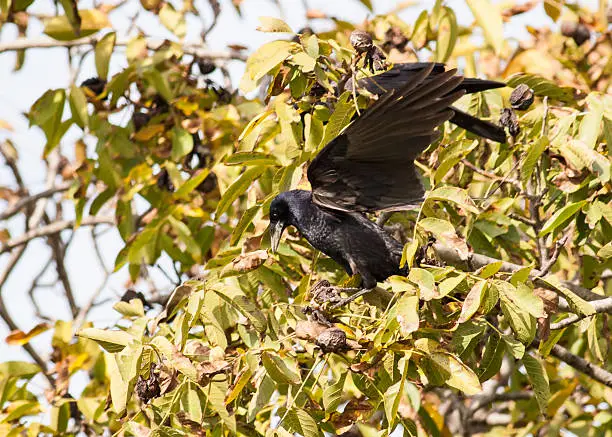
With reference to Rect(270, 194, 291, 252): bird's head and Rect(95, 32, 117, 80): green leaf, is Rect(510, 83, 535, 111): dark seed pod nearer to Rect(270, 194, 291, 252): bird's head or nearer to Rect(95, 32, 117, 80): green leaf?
Rect(270, 194, 291, 252): bird's head

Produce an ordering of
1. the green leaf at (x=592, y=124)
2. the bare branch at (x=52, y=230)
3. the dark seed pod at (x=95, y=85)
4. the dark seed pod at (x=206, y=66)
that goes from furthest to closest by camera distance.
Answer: the bare branch at (x=52, y=230), the dark seed pod at (x=206, y=66), the dark seed pod at (x=95, y=85), the green leaf at (x=592, y=124)

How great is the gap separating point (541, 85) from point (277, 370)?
65.0 inches

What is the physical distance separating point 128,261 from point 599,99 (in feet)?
6.56

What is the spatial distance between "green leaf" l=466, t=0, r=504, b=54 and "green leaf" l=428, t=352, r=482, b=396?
88 centimetres

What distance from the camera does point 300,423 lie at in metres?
2.57

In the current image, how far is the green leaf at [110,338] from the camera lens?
2727 millimetres

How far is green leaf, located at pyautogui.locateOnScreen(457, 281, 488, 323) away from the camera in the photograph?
7.95 ft

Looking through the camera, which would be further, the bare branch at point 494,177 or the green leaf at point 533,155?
the bare branch at point 494,177

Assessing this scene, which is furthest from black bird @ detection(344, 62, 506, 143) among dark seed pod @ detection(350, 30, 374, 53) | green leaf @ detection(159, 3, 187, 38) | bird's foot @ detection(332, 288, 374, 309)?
green leaf @ detection(159, 3, 187, 38)

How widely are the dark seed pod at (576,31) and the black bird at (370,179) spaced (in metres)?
1.34

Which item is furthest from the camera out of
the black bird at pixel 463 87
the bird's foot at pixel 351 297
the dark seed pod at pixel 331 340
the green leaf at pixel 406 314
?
the black bird at pixel 463 87

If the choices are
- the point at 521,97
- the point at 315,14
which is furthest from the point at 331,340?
the point at 315,14

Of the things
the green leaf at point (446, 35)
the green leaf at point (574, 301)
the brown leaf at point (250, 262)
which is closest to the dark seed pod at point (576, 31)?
the green leaf at point (446, 35)

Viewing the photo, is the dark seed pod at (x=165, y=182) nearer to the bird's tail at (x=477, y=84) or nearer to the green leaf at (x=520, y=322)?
the bird's tail at (x=477, y=84)
